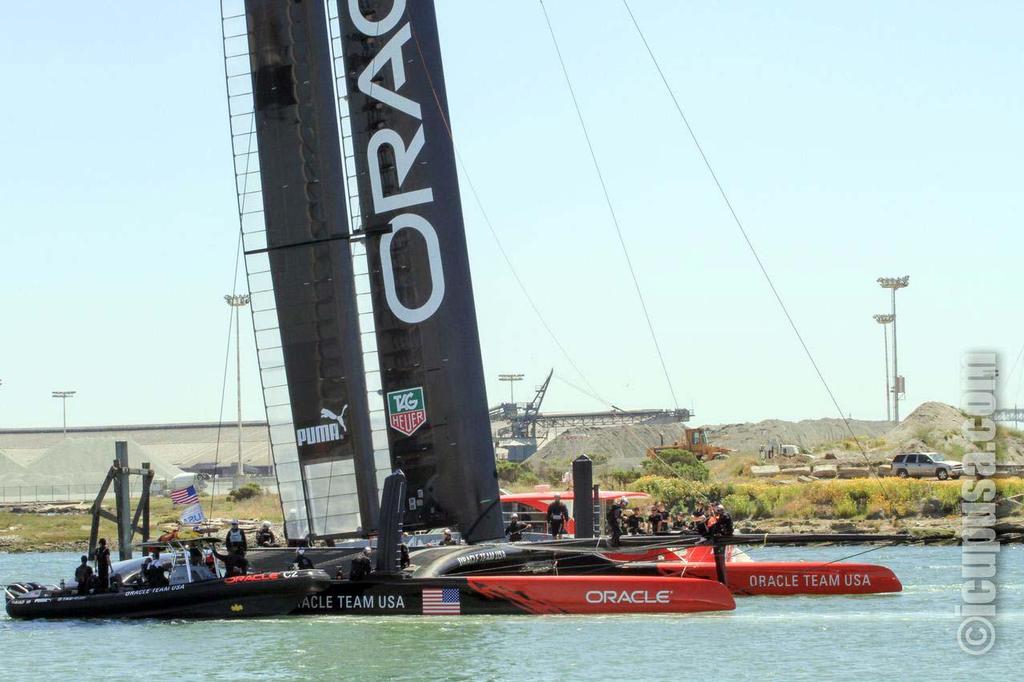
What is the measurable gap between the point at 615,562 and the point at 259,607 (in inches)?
238

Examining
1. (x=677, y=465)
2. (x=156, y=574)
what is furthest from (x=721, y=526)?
(x=677, y=465)

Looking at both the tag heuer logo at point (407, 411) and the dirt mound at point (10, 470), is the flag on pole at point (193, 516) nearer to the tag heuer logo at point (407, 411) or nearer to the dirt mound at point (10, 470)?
the tag heuer logo at point (407, 411)

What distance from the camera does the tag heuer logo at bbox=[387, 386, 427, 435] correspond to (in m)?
26.2

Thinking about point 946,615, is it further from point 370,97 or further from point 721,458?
point 721,458

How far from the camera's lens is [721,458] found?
83938 mm

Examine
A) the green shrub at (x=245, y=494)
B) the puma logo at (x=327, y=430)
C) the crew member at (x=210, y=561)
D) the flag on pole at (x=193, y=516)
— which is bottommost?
the green shrub at (x=245, y=494)

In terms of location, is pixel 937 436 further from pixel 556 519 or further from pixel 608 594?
pixel 608 594

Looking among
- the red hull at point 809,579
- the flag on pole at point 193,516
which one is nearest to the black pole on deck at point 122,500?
the flag on pole at point 193,516

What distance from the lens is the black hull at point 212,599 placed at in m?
23.7

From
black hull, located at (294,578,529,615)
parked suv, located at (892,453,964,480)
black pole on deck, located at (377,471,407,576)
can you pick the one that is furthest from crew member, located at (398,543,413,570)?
parked suv, located at (892,453,964,480)

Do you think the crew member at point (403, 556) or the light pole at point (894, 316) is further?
the light pole at point (894, 316)

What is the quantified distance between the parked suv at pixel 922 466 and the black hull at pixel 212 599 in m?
40.7

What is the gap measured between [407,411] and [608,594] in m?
5.29

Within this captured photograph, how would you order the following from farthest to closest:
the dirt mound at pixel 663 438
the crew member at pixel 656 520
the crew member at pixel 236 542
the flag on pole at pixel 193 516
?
1. the dirt mound at pixel 663 438
2. the crew member at pixel 656 520
3. the flag on pole at pixel 193 516
4. the crew member at pixel 236 542
